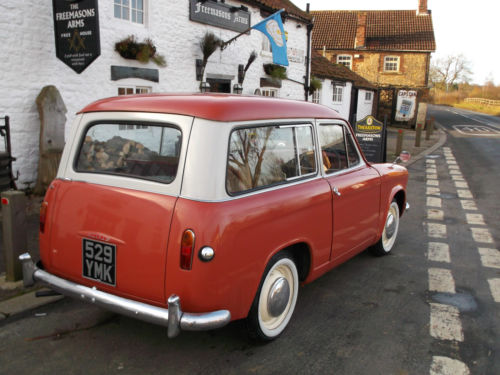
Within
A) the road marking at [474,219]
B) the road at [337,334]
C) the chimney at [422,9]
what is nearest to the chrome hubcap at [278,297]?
the road at [337,334]

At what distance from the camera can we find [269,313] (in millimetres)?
3428

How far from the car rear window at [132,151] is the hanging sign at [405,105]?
30.7m

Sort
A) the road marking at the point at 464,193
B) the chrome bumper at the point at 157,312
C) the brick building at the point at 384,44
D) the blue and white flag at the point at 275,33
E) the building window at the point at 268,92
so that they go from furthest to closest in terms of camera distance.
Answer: the brick building at the point at 384,44
the building window at the point at 268,92
the blue and white flag at the point at 275,33
the road marking at the point at 464,193
the chrome bumper at the point at 157,312

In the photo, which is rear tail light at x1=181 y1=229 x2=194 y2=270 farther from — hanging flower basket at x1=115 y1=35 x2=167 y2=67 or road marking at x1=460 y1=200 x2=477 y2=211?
hanging flower basket at x1=115 y1=35 x2=167 y2=67

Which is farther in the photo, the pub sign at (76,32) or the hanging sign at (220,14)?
the hanging sign at (220,14)

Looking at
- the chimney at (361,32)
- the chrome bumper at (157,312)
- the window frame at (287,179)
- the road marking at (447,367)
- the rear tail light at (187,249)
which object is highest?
the chimney at (361,32)

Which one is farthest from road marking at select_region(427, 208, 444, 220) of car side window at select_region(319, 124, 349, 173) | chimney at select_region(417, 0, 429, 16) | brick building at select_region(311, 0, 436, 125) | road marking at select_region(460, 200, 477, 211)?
chimney at select_region(417, 0, 429, 16)

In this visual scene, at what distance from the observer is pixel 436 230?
675cm

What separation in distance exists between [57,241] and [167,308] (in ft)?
3.47

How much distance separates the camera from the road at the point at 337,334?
3.17m

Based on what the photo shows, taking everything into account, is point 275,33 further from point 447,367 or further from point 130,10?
point 447,367

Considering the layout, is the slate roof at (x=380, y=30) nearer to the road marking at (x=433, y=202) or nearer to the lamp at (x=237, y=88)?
the lamp at (x=237, y=88)

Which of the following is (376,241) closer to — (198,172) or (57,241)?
(198,172)

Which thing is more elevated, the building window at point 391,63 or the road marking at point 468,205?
the building window at point 391,63
